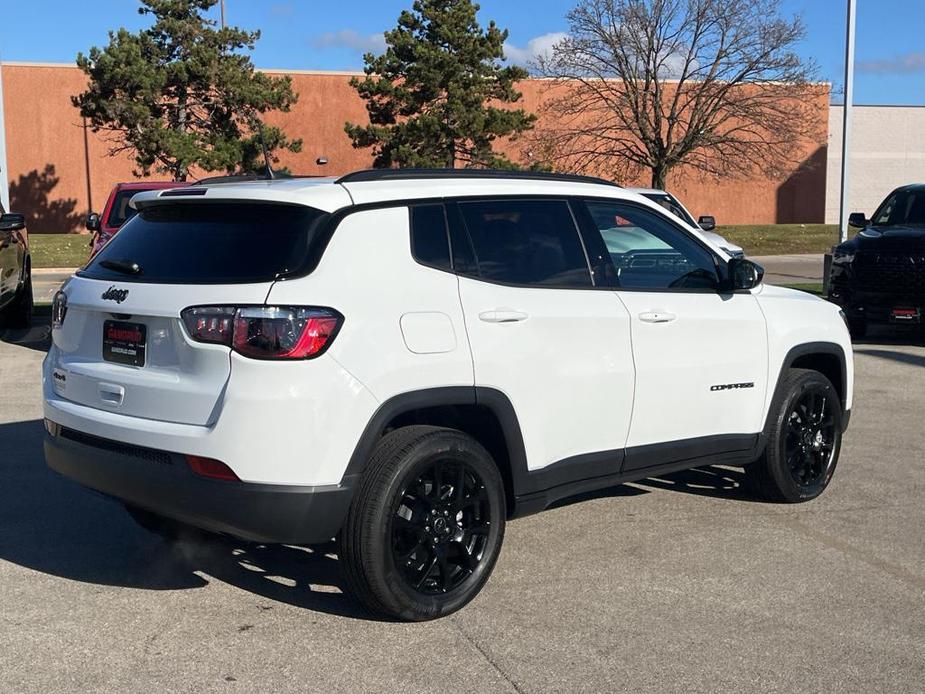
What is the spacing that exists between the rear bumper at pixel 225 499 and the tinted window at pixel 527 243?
1209 millimetres

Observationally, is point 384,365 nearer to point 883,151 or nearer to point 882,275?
point 882,275

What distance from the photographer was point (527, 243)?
15.9 feet

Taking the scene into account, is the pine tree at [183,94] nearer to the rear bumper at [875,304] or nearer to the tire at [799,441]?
the rear bumper at [875,304]

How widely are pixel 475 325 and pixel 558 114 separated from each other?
30.5 m

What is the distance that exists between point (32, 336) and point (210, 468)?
1013cm

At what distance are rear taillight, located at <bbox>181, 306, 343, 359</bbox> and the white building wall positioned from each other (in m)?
50.1

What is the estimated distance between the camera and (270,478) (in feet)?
13.0

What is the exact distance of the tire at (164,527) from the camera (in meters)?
5.19

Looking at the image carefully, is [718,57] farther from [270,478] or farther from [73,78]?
[270,478]

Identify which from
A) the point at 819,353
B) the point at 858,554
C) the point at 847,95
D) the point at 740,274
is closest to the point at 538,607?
the point at 858,554

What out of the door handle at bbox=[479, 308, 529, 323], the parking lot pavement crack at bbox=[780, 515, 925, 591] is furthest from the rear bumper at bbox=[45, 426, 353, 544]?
the parking lot pavement crack at bbox=[780, 515, 925, 591]

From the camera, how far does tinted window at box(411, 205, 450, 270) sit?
4422 millimetres

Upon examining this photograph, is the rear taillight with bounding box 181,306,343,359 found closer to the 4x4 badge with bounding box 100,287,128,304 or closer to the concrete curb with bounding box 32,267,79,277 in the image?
the 4x4 badge with bounding box 100,287,128,304

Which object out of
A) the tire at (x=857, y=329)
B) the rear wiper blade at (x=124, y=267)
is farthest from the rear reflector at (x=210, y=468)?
the tire at (x=857, y=329)
